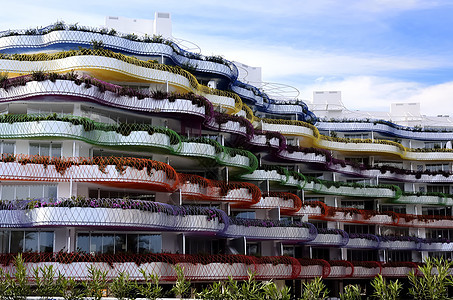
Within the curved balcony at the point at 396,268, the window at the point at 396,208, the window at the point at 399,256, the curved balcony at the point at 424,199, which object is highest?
the curved balcony at the point at 424,199

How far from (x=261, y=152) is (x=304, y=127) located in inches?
274

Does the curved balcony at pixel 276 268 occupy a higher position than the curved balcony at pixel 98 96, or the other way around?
the curved balcony at pixel 98 96

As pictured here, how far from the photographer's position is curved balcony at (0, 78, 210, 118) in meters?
51.8

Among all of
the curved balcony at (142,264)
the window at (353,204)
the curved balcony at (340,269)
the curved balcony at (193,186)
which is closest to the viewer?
the curved balcony at (142,264)

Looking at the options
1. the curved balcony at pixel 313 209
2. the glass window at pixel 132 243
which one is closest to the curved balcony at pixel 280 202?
the curved balcony at pixel 313 209

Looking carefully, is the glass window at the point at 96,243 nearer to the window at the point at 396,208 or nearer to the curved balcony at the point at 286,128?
the curved balcony at the point at 286,128

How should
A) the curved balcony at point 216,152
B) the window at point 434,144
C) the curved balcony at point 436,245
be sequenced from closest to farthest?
1. the curved balcony at point 216,152
2. the curved balcony at point 436,245
3. the window at point 434,144

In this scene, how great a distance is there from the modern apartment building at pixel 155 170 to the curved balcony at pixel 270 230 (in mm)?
127

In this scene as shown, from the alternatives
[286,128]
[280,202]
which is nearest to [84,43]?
[280,202]

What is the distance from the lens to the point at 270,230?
6419cm

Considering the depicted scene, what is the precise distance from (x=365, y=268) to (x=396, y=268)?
5791 mm

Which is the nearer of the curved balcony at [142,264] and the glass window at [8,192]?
the curved balcony at [142,264]

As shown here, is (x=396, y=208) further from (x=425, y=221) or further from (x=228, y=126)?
(x=228, y=126)

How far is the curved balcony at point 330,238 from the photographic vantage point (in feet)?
240
